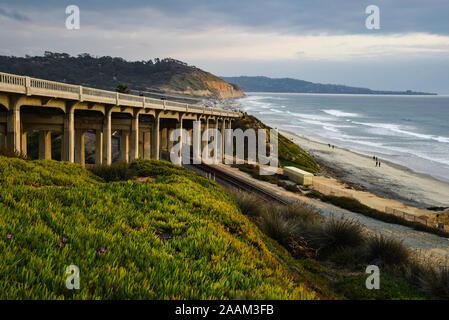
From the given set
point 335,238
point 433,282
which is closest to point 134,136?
point 335,238

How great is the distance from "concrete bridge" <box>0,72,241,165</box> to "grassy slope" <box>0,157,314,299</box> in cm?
975

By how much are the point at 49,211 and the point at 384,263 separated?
397 inches

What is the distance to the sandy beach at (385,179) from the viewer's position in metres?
41.4

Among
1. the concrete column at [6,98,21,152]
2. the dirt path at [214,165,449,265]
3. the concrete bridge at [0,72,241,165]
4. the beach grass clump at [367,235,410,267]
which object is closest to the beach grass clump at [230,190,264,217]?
the dirt path at [214,165,449,265]

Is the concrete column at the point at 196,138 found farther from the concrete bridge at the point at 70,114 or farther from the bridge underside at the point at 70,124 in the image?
the concrete bridge at the point at 70,114

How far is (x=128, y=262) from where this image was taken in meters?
5.24

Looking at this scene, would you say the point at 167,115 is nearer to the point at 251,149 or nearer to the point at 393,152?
the point at 251,149

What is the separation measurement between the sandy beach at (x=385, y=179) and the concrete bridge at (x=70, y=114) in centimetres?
2871

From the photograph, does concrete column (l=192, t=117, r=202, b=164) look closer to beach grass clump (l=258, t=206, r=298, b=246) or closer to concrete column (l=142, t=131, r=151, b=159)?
concrete column (l=142, t=131, r=151, b=159)

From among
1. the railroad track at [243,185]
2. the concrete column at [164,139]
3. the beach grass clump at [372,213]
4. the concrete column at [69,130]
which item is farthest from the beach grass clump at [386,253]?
the concrete column at [164,139]

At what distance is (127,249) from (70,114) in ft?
62.4
